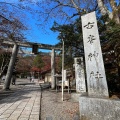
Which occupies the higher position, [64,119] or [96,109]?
[96,109]

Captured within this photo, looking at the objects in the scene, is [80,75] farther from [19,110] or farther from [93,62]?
[19,110]

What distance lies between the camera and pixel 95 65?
412 cm

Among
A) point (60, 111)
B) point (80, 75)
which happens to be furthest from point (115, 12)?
point (60, 111)

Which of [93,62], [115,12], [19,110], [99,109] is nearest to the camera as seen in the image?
[99,109]

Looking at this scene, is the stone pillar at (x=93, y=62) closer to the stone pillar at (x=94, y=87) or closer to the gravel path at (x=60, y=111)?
the stone pillar at (x=94, y=87)

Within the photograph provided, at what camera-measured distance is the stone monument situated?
3334 millimetres

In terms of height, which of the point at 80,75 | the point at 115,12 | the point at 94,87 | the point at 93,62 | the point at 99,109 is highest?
the point at 115,12

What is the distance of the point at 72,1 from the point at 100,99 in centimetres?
935

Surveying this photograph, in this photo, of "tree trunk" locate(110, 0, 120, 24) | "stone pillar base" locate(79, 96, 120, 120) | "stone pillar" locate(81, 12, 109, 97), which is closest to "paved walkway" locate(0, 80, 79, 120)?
"stone pillar base" locate(79, 96, 120, 120)

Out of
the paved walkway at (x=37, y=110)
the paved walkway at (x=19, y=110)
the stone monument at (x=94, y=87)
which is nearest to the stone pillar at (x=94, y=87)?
the stone monument at (x=94, y=87)

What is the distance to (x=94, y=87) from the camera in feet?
13.2

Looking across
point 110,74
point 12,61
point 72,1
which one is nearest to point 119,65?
point 110,74

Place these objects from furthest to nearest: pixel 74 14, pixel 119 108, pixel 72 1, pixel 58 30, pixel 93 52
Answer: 1. pixel 74 14
2. pixel 72 1
3. pixel 58 30
4. pixel 93 52
5. pixel 119 108

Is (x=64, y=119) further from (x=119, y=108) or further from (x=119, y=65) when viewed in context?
(x=119, y=65)
